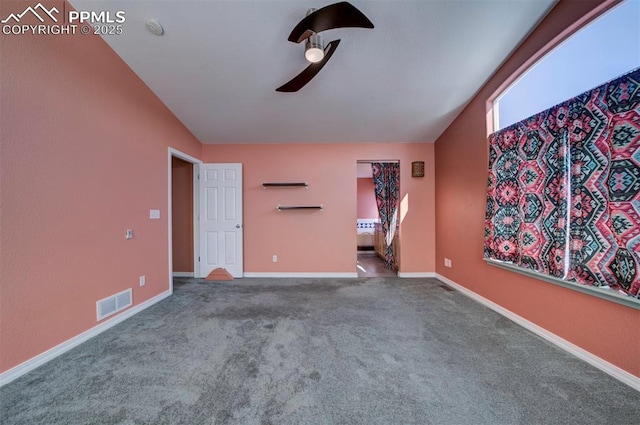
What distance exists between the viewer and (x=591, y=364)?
1.63 metres

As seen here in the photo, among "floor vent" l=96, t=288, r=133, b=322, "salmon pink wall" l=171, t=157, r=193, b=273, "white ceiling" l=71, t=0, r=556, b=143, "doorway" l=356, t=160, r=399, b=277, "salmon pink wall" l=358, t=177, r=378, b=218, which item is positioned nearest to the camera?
"white ceiling" l=71, t=0, r=556, b=143

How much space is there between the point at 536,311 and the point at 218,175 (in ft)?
14.9

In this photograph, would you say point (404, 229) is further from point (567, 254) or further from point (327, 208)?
point (567, 254)

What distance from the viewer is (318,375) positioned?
4.99 ft

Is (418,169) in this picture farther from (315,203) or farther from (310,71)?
(310,71)

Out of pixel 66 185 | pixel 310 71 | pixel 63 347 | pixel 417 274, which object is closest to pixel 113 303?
pixel 63 347

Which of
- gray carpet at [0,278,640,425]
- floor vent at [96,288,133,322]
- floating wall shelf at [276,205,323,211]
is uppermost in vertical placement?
floating wall shelf at [276,205,323,211]

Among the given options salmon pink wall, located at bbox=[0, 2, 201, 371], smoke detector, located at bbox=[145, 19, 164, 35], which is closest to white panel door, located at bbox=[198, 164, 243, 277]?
Result: salmon pink wall, located at bbox=[0, 2, 201, 371]

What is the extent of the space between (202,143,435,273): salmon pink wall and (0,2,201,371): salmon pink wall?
1.51 m

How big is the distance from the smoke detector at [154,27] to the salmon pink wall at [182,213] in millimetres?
2220

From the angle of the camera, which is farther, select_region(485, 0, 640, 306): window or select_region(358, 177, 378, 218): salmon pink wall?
select_region(358, 177, 378, 218): salmon pink wall

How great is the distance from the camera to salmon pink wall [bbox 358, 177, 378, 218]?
6.79 metres

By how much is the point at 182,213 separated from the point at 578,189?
5061 mm

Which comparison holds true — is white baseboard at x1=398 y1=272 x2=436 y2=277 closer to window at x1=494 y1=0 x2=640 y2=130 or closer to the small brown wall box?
the small brown wall box
